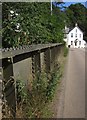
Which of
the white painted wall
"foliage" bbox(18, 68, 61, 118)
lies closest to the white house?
the white painted wall

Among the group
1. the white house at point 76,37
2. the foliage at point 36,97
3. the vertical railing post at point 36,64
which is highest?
the vertical railing post at point 36,64

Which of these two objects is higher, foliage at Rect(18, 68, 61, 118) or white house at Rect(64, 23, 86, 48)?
foliage at Rect(18, 68, 61, 118)

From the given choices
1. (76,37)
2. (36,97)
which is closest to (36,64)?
(36,97)

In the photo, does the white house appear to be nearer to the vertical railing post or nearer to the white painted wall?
the white painted wall

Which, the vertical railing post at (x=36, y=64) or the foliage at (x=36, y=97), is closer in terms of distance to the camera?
the foliage at (x=36, y=97)

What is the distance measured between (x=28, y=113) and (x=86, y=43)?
427 feet

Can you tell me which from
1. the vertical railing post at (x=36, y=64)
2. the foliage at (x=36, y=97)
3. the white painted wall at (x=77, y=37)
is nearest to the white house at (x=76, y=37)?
the white painted wall at (x=77, y=37)

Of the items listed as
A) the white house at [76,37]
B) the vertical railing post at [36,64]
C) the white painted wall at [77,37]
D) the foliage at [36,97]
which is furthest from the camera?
the white painted wall at [77,37]

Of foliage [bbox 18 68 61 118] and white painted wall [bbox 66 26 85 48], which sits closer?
foliage [bbox 18 68 61 118]

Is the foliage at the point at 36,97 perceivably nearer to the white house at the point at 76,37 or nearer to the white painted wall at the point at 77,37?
the white house at the point at 76,37

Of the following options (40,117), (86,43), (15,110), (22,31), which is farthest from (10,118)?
(86,43)

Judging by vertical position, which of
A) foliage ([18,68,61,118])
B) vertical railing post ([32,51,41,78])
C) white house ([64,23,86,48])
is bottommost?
white house ([64,23,86,48])

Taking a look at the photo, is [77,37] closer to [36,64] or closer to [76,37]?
[76,37]

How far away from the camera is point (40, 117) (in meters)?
6.49
